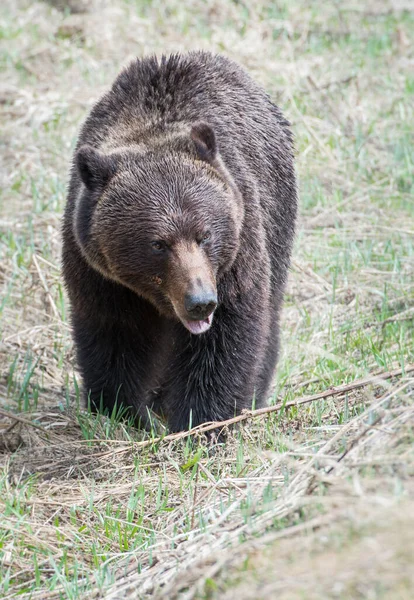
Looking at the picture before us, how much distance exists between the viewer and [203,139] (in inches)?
201

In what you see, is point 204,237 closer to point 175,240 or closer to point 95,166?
point 175,240

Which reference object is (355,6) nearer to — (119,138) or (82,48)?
(82,48)

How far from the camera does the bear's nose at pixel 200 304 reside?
4.60 metres

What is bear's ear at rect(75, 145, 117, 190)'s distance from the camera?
505cm

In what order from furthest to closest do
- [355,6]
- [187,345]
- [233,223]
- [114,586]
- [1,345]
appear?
[355,6]
[1,345]
[187,345]
[233,223]
[114,586]

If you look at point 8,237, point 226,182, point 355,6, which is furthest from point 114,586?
point 355,6

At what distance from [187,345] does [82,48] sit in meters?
8.09

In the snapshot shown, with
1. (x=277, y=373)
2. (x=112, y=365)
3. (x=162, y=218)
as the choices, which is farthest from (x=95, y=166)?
(x=277, y=373)

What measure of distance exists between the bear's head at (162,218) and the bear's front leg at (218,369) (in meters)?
0.33

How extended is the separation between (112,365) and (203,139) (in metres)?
1.50

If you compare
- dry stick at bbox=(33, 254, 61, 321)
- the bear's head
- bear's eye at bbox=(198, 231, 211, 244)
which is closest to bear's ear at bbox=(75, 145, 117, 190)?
the bear's head

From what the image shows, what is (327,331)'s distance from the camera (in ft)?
23.0

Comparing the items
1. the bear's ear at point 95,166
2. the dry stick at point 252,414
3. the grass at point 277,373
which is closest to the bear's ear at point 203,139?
the bear's ear at point 95,166

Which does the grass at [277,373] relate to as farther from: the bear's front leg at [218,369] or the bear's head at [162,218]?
the bear's head at [162,218]
